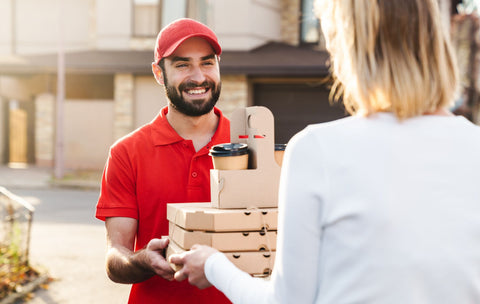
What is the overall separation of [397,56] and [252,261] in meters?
0.93

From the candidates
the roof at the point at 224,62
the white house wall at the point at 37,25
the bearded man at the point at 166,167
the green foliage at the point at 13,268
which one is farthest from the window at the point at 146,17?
the bearded man at the point at 166,167

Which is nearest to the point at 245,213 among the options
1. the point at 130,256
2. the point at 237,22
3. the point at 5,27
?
the point at 130,256

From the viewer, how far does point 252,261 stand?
2121mm

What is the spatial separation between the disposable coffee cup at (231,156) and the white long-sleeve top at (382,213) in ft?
2.51

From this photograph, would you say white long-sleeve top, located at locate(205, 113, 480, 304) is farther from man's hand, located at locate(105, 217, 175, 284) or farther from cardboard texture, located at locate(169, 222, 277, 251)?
man's hand, located at locate(105, 217, 175, 284)

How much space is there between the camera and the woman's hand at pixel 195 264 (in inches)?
77.0

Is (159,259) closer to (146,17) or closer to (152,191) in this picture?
(152,191)

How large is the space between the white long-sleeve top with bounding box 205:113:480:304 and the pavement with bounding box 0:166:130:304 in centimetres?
524

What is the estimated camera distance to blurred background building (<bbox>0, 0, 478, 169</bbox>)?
65.0ft

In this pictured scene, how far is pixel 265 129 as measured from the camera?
2.40 metres

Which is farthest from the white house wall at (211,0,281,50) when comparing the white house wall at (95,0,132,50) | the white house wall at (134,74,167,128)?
the white house wall at (95,0,132,50)

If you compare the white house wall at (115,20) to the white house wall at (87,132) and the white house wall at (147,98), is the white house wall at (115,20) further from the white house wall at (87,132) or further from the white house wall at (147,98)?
the white house wall at (87,132)

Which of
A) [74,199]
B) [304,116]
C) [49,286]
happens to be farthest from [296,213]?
[304,116]

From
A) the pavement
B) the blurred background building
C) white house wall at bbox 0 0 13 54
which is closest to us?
the pavement
